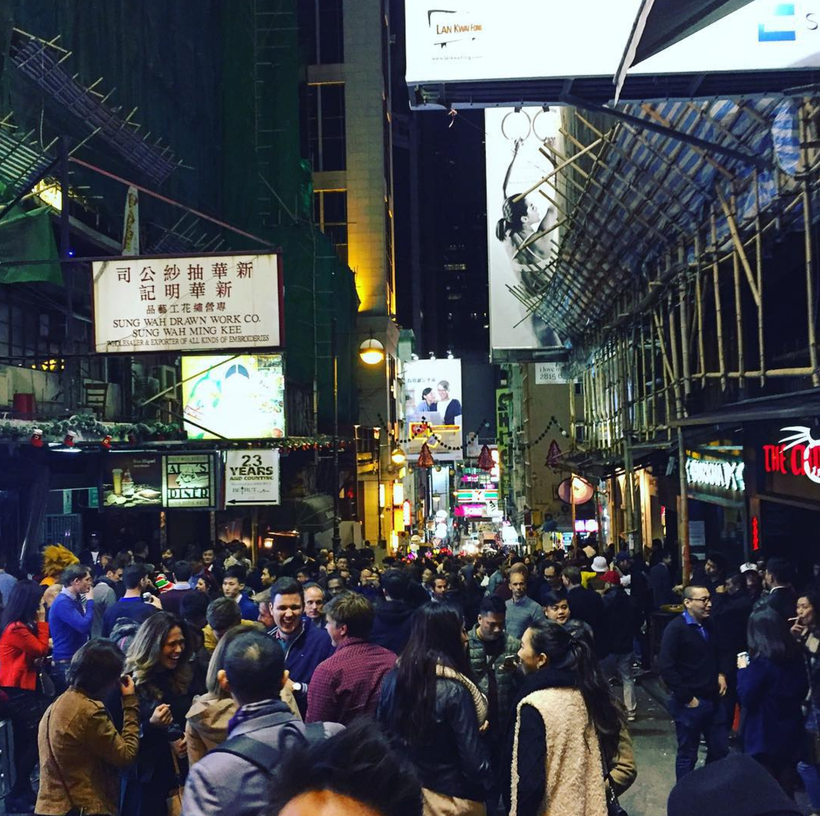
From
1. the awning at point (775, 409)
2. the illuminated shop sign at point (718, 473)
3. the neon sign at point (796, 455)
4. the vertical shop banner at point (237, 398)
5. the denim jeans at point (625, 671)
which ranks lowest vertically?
the denim jeans at point (625, 671)

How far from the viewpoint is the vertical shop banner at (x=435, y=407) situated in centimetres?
6375

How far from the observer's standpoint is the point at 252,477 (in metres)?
25.4

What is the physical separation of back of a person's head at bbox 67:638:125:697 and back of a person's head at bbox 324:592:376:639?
1220 millimetres

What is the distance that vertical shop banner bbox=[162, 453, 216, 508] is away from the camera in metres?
22.8

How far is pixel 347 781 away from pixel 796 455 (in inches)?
449

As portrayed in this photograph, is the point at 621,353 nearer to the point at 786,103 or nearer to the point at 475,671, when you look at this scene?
the point at 786,103

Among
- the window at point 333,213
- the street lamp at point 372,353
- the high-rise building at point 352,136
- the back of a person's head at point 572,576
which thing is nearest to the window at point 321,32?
the high-rise building at point 352,136

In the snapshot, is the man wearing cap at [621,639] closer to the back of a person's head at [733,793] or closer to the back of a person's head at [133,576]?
the back of a person's head at [133,576]

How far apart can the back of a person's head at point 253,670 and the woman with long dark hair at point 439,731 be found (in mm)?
977

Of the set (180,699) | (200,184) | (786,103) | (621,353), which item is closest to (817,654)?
(180,699)

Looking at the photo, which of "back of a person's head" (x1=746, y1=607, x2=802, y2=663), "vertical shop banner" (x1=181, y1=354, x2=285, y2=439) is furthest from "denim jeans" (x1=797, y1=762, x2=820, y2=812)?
"vertical shop banner" (x1=181, y1=354, x2=285, y2=439)

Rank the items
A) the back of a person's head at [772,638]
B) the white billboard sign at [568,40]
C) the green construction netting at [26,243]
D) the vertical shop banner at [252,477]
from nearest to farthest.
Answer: the back of a person's head at [772,638] < the white billboard sign at [568,40] < the green construction netting at [26,243] < the vertical shop banner at [252,477]

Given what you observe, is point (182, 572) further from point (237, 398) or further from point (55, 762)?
point (237, 398)

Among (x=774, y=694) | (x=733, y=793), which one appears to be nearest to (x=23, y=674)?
(x=774, y=694)
